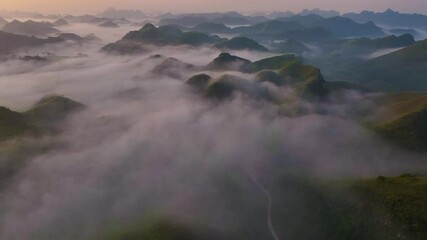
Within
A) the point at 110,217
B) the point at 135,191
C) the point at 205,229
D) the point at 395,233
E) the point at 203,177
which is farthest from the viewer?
the point at 203,177

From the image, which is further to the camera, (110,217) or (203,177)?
(203,177)

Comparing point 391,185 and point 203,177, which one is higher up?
point 391,185

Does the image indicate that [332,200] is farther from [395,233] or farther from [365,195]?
[395,233]

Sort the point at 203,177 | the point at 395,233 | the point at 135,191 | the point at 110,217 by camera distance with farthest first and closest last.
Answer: the point at 203,177 → the point at 135,191 → the point at 110,217 → the point at 395,233

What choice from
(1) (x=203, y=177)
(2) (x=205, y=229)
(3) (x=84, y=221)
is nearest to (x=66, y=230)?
(3) (x=84, y=221)

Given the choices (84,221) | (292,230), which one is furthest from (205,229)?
(84,221)

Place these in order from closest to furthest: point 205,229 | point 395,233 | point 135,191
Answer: point 395,233 → point 205,229 → point 135,191

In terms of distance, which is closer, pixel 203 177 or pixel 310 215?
pixel 310 215

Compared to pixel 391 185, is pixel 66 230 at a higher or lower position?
lower

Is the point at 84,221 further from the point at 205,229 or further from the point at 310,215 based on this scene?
the point at 310,215
